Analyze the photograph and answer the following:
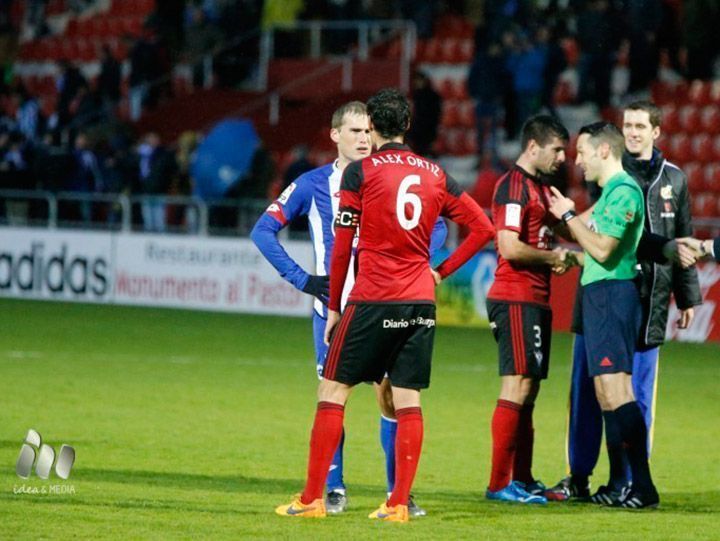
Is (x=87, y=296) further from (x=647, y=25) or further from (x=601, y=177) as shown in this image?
(x=601, y=177)

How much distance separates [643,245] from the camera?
8.52 m

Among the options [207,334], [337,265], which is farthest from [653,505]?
[207,334]

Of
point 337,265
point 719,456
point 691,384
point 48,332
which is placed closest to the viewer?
point 337,265

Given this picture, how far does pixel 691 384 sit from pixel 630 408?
6.74 metres

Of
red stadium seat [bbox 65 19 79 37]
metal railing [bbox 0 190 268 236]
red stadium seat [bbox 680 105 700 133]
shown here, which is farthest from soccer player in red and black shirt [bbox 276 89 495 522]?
red stadium seat [bbox 65 19 79 37]

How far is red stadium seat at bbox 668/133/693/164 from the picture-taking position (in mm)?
23312

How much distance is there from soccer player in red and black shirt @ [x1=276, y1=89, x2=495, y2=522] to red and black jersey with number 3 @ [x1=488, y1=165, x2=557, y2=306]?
754 millimetres

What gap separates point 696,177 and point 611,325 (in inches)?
595

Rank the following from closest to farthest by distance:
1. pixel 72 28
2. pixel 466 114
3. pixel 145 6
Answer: pixel 466 114, pixel 145 6, pixel 72 28

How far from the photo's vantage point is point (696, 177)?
22.8 meters

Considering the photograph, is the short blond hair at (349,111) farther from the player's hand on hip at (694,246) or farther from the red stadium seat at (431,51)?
the red stadium seat at (431,51)

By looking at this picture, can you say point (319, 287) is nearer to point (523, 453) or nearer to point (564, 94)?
point (523, 453)

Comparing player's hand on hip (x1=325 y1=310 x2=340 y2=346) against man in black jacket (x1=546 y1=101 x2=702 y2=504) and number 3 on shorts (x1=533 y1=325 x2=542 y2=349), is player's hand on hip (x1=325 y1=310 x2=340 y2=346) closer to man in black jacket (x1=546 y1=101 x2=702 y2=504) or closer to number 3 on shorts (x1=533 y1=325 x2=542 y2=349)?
number 3 on shorts (x1=533 y1=325 x2=542 y2=349)

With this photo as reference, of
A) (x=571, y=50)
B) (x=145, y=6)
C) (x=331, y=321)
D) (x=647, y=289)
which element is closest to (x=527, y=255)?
(x=647, y=289)
